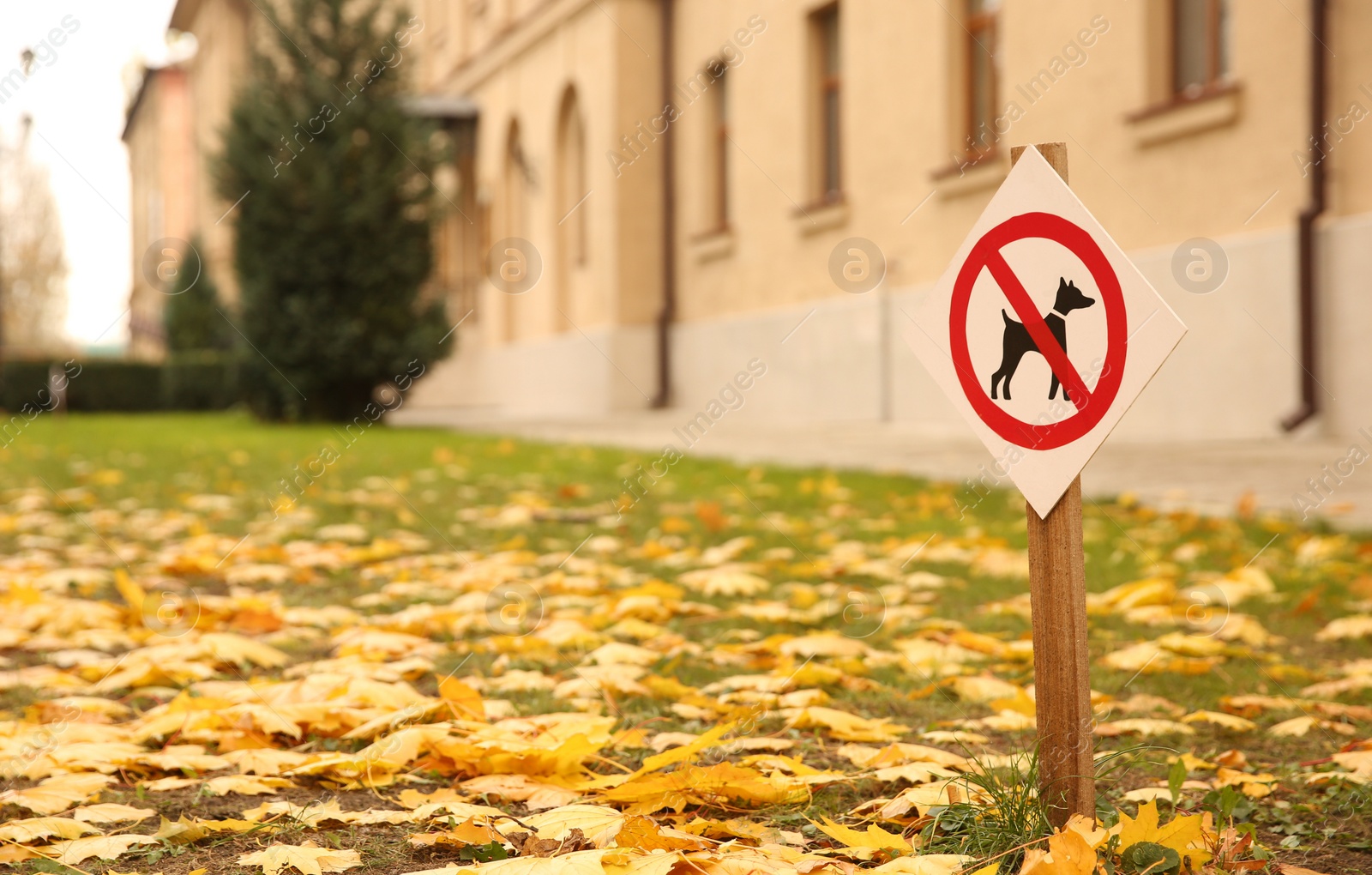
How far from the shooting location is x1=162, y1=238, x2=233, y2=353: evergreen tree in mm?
29719

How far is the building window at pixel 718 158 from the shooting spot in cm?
1608

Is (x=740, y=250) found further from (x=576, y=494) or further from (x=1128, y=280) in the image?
(x=1128, y=280)

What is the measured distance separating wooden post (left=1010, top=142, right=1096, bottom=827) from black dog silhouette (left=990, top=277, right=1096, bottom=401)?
14 cm

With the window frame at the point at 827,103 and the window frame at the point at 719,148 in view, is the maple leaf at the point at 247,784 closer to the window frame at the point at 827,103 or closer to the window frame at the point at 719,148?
the window frame at the point at 827,103

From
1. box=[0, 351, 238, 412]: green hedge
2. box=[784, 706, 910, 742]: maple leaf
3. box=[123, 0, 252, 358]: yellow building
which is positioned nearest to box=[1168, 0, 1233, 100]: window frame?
box=[784, 706, 910, 742]: maple leaf

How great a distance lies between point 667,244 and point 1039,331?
51.2ft

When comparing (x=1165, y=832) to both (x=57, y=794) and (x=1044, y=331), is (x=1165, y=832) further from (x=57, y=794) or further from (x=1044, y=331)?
(x=57, y=794)

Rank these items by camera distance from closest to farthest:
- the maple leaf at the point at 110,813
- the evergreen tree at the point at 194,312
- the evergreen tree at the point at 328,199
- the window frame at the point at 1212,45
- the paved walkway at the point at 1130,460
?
the maple leaf at the point at 110,813, the paved walkway at the point at 1130,460, the window frame at the point at 1212,45, the evergreen tree at the point at 328,199, the evergreen tree at the point at 194,312

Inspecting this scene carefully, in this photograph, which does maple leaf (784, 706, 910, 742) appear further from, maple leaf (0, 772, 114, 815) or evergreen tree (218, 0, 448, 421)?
evergreen tree (218, 0, 448, 421)

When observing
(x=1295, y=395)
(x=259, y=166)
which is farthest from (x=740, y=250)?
(x=1295, y=395)

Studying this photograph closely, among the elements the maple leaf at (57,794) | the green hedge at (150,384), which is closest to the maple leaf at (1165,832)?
the maple leaf at (57,794)

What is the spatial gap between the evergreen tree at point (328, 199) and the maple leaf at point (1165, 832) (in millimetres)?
14626

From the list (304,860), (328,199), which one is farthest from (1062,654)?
(328,199)

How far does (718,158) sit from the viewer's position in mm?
16219
